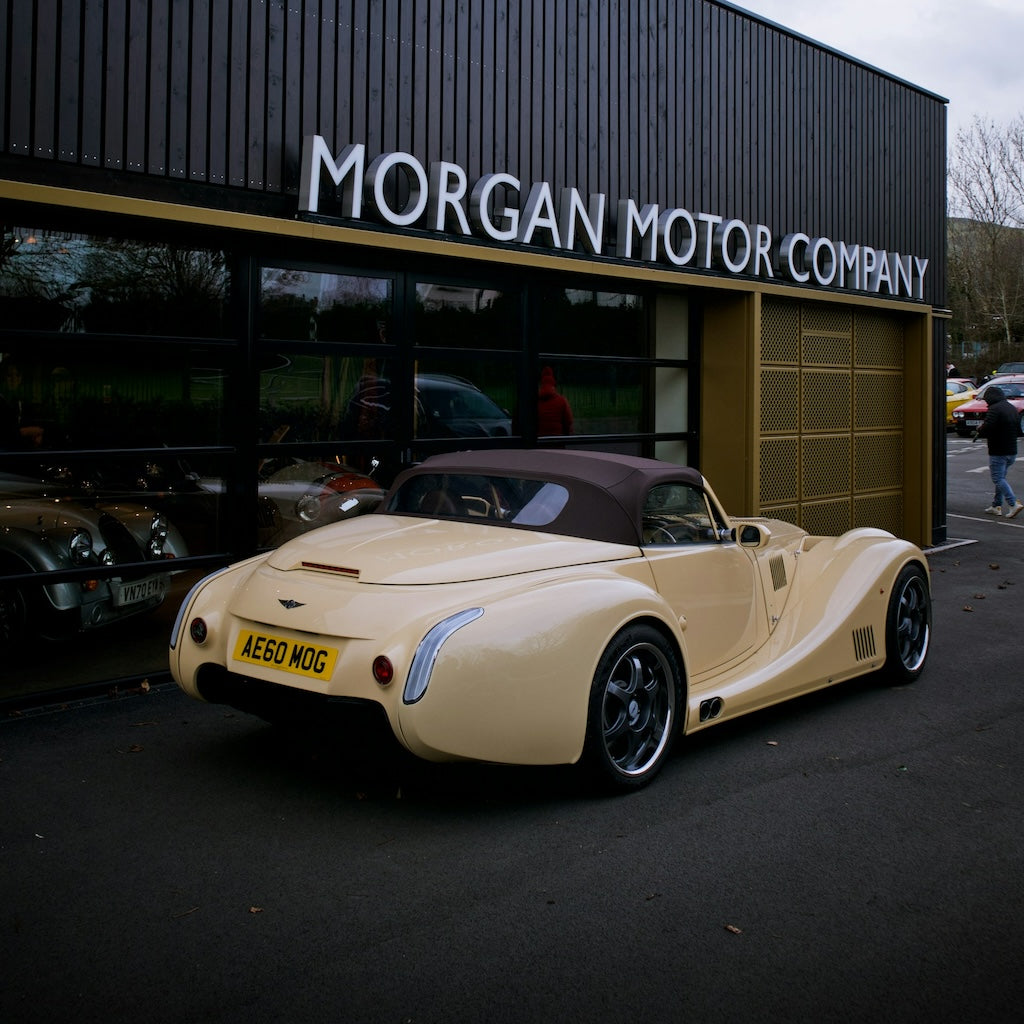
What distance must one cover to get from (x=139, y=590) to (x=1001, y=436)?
13.4 metres

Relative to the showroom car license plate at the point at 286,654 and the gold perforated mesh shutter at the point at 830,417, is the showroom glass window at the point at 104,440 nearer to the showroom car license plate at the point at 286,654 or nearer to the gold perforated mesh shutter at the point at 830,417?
the showroom car license plate at the point at 286,654

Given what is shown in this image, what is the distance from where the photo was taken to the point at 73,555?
259 inches

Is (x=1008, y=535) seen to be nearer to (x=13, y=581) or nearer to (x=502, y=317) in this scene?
(x=502, y=317)

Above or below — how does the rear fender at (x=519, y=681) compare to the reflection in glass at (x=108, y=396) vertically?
below

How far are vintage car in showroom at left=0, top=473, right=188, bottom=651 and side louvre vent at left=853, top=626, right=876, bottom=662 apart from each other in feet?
13.8

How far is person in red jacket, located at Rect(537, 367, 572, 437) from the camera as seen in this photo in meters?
9.33

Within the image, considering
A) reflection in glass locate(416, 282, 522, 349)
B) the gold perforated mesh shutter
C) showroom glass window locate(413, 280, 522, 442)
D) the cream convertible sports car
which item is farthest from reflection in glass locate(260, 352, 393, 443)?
the gold perforated mesh shutter

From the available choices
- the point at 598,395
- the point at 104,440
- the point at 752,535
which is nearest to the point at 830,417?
the point at 598,395

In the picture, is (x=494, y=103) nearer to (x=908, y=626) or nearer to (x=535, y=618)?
(x=908, y=626)

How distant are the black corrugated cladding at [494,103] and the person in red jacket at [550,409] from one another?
5.47 ft

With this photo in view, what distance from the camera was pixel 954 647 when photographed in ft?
25.9

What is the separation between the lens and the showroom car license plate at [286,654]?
435cm

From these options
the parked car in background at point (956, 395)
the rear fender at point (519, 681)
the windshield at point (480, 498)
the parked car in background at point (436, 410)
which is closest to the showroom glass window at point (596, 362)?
the parked car in background at point (436, 410)

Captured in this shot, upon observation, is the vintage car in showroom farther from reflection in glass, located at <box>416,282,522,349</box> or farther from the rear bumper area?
reflection in glass, located at <box>416,282,522,349</box>
